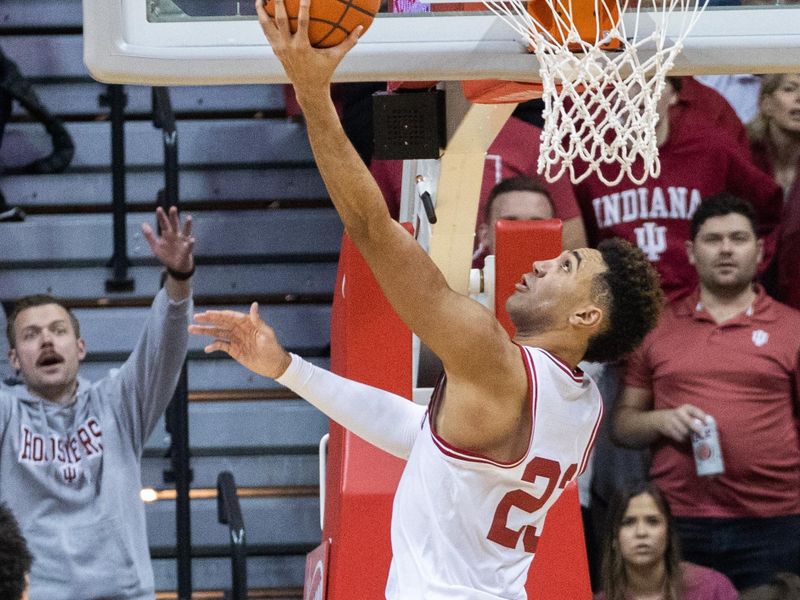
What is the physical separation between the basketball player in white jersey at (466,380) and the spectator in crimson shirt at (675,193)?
197cm

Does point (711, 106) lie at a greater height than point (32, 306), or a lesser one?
greater

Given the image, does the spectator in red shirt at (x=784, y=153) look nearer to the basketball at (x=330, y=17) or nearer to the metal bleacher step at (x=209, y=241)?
the metal bleacher step at (x=209, y=241)

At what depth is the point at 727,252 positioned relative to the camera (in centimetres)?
544

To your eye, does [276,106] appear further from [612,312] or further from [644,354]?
[612,312]

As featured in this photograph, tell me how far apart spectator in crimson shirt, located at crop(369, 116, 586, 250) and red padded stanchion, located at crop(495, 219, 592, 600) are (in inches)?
46.7

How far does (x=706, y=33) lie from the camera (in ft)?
11.7

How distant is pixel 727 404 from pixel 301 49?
297cm

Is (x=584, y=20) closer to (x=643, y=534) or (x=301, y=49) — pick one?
(x=301, y=49)

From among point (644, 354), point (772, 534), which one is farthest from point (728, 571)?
point (644, 354)

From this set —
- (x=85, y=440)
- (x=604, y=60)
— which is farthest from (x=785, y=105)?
(x=85, y=440)

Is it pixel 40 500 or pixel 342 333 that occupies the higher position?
pixel 342 333

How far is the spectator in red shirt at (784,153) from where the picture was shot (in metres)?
5.83

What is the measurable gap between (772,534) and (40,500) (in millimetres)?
2580

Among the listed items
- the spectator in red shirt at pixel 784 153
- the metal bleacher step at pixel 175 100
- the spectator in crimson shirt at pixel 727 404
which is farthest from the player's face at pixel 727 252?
the metal bleacher step at pixel 175 100
